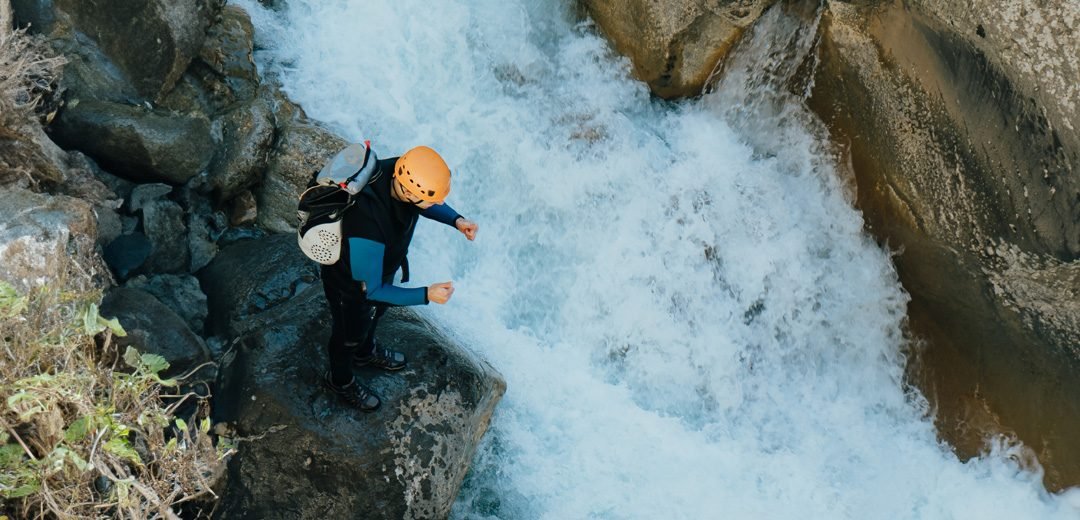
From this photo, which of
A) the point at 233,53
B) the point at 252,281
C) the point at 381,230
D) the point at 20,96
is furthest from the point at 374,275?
the point at 233,53

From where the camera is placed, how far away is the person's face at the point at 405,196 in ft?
12.8

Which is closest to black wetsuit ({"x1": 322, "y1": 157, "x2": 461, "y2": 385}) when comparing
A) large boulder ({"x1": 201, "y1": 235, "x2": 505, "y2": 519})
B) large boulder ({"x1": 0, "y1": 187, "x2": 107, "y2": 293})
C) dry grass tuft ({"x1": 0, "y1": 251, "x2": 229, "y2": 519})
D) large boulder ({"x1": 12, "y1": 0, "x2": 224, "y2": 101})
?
large boulder ({"x1": 201, "y1": 235, "x2": 505, "y2": 519})

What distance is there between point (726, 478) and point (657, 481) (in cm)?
53

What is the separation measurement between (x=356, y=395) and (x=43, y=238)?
6.03 ft

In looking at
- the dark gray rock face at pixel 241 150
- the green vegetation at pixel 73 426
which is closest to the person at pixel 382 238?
the green vegetation at pixel 73 426

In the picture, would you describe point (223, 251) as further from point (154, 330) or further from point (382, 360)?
point (382, 360)

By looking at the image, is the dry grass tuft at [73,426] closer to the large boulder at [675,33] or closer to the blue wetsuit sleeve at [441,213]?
the blue wetsuit sleeve at [441,213]

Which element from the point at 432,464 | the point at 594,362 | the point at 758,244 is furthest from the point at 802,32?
the point at 432,464

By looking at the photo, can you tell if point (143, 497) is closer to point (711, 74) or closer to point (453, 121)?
point (453, 121)

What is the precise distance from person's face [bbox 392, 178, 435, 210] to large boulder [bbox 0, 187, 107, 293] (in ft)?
5.87

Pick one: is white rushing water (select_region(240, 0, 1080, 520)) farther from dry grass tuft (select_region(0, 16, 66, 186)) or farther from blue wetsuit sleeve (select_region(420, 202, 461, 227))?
dry grass tuft (select_region(0, 16, 66, 186))

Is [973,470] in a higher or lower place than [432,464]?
higher

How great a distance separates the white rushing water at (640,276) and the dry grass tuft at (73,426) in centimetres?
210

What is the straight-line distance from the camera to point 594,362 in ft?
20.6
